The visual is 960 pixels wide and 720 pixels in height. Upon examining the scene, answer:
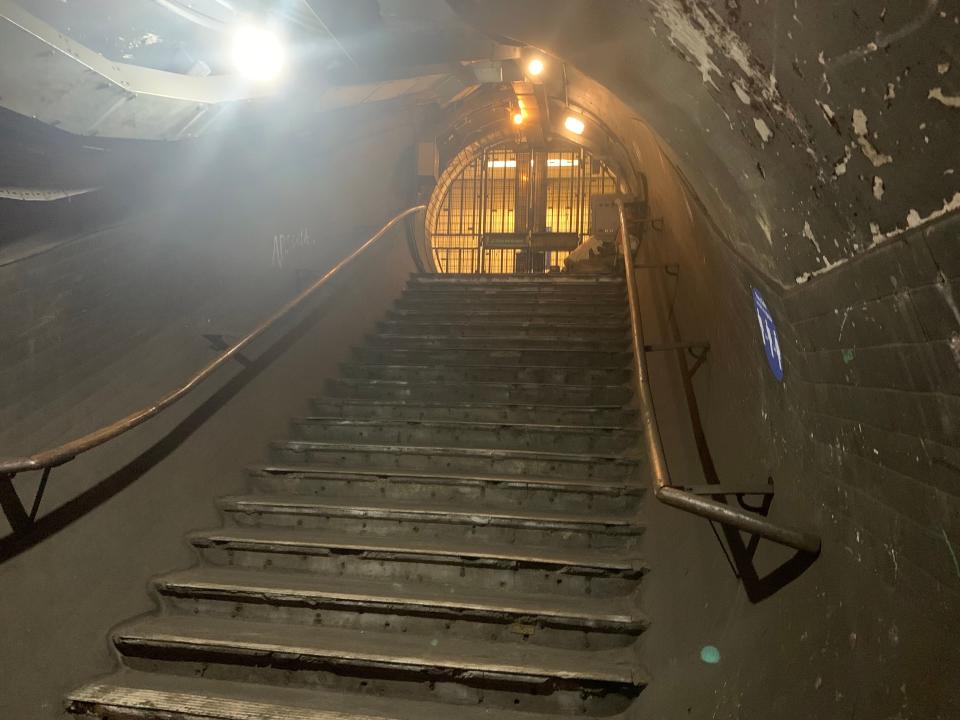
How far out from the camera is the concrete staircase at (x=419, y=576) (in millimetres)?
2254

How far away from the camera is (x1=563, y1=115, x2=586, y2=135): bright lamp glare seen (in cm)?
972

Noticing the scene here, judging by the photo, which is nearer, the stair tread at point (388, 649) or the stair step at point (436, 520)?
the stair tread at point (388, 649)

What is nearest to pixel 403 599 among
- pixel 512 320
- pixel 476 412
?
pixel 476 412

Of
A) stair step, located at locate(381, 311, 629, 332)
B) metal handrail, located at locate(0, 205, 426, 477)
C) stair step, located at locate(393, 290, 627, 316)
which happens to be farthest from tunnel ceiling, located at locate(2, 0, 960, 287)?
stair step, located at locate(393, 290, 627, 316)

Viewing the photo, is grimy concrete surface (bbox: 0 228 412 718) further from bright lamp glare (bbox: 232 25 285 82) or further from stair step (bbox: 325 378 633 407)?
bright lamp glare (bbox: 232 25 285 82)

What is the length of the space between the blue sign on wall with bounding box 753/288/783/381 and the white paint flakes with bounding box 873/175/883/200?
30.8 inches

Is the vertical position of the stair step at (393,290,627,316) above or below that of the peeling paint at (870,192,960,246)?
above

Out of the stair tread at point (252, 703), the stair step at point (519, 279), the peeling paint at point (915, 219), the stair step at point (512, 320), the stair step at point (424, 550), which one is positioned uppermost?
the stair step at point (519, 279)

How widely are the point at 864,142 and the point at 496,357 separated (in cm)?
373

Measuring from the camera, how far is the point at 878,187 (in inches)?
44.9

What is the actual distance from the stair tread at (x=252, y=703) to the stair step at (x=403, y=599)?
0.32 m

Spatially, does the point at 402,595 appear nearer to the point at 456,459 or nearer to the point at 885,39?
the point at 456,459

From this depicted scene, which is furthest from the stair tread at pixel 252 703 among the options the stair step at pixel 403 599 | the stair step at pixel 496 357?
the stair step at pixel 496 357

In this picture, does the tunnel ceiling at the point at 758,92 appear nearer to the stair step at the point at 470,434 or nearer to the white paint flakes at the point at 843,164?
the white paint flakes at the point at 843,164
